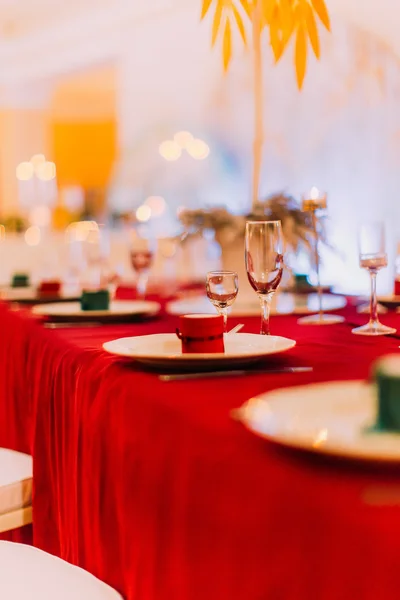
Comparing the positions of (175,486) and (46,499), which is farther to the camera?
(46,499)

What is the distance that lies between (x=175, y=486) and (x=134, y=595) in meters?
0.22

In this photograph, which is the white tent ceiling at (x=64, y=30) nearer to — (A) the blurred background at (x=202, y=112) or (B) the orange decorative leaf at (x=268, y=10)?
(A) the blurred background at (x=202, y=112)

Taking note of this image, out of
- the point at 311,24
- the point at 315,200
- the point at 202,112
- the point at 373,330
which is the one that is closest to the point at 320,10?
the point at 311,24

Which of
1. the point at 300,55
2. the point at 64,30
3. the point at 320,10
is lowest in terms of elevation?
the point at 300,55

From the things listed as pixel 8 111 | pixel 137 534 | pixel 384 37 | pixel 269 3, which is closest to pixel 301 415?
pixel 137 534

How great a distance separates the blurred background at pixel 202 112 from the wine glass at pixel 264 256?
70 centimetres

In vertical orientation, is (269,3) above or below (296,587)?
above

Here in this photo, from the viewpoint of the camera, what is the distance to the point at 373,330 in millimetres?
1486

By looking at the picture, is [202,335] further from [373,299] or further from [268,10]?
[268,10]

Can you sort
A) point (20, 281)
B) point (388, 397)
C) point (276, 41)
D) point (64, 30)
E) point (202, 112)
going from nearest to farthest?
point (388, 397) < point (276, 41) < point (20, 281) < point (202, 112) < point (64, 30)

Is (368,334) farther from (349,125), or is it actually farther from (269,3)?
(349,125)

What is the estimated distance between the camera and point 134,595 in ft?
3.17

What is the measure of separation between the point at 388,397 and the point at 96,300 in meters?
1.27

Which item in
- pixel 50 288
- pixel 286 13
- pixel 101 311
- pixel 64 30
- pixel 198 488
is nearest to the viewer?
pixel 198 488
